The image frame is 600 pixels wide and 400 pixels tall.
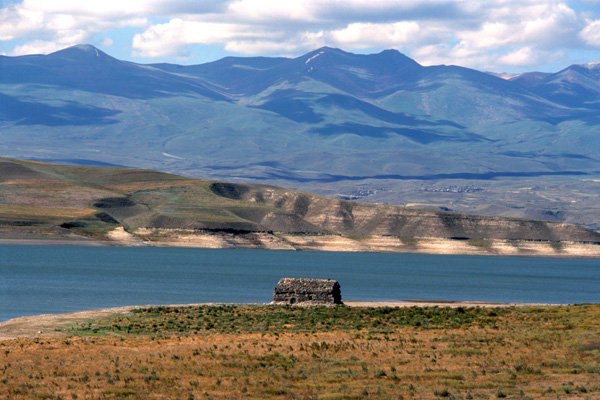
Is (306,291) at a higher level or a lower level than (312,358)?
higher

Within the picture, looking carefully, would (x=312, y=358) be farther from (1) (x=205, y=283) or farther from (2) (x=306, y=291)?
(1) (x=205, y=283)

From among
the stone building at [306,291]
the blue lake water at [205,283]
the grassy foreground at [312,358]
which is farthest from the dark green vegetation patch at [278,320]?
the blue lake water at [205,283]

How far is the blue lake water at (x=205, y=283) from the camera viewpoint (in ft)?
333

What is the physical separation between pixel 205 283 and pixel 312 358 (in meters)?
85.4

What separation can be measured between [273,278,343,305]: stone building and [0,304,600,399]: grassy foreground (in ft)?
36.8

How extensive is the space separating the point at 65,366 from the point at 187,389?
8129mm

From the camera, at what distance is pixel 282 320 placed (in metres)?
68.9

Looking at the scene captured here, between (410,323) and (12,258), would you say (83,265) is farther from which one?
(410,323)

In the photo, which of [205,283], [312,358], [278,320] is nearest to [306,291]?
[278,320]

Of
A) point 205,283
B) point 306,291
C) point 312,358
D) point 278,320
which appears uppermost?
point 306,291

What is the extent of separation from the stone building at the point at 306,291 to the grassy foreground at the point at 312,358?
11220 mm

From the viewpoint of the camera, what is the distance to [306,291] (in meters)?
82.9

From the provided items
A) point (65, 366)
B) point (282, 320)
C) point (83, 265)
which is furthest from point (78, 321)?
point (83, 265)

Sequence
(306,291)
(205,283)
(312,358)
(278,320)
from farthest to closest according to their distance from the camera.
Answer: (205,283), (306,291), (278,320), (312,358)
